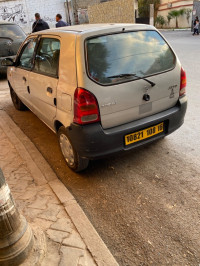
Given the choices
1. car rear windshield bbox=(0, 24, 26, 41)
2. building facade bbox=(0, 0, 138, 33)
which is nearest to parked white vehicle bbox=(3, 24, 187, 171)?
car rear windshield bbox=(0, 24, 26, 41)

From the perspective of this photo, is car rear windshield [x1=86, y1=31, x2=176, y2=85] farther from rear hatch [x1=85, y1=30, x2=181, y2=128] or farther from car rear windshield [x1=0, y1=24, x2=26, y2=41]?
car rear windshield [x1=0, y1=24, x2=26, y2=41]

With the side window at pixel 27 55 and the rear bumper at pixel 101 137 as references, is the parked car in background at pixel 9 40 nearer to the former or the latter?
the side window at pixel 27 55

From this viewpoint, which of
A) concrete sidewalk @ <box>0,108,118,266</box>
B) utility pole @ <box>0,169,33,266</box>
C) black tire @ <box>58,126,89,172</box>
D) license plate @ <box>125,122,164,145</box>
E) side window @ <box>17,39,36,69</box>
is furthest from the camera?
side window @ <box>17,39,36,69</box>

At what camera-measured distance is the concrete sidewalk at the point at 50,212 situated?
215 centimetres

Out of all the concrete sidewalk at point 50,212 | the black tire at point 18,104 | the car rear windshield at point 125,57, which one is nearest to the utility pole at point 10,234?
the concrete sidewalk at point 50,212

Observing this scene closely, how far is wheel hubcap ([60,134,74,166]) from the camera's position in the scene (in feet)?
10.7

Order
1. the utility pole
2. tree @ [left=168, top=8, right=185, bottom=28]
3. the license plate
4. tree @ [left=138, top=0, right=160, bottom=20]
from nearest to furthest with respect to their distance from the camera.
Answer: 1. the utility pole
2. the license plate
3. tree @ [left=168, top=8, right=185, bottom=28]
4. tree @ [left=138, top=0, right=160, bottom=20]

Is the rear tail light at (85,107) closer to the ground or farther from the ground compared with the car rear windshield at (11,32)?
closer to the ground

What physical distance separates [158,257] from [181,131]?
257 cm

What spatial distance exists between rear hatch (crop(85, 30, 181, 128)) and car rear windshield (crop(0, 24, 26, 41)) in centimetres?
708

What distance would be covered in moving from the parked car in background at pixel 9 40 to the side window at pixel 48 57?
5.57 m

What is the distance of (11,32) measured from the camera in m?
9.01

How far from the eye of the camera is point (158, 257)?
2158 millimetres

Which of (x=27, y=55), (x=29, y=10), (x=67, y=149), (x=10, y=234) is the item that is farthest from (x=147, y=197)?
(x=29, y=10)
